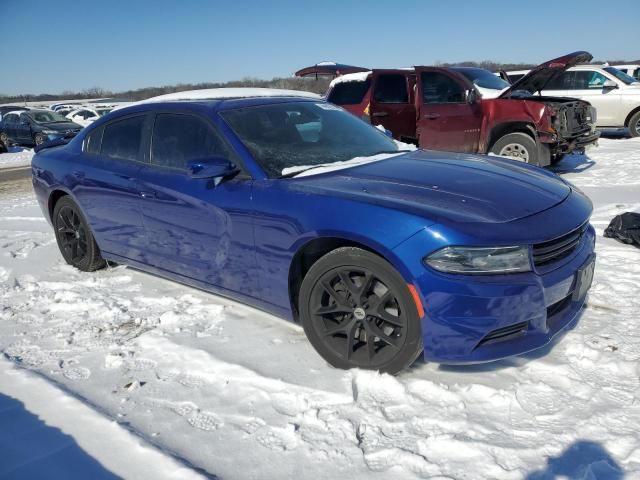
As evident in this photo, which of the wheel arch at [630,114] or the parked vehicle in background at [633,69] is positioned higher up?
the parked vehicle in background at [633,69]

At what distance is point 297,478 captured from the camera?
2.09 meters

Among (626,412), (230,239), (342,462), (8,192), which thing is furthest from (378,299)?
(8,192)

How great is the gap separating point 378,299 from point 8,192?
32.6 ft

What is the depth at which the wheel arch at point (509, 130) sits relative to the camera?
→ 7.81 metres

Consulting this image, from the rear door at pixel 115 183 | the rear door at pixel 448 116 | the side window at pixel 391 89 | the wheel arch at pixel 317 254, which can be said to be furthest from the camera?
the side window at pixel 391 89

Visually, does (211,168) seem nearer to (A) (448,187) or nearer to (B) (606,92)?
(A) (448,187)

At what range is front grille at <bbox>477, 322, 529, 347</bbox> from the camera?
2484 mm

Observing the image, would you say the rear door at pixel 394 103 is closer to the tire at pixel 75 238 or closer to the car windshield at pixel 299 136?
the car windshield at pixel 299 136

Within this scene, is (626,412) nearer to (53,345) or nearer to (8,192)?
(53,345)

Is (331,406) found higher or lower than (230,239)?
lower

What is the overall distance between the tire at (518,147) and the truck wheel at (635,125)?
A: 5863 mm

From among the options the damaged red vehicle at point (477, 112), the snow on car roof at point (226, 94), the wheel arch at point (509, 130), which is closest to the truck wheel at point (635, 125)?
the damaged red vehicle at point (477, 112)

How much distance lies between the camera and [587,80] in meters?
12.2

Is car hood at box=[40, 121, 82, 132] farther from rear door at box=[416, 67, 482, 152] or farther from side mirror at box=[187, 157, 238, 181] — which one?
side mirror at box=[187, 157, 238, 181]
